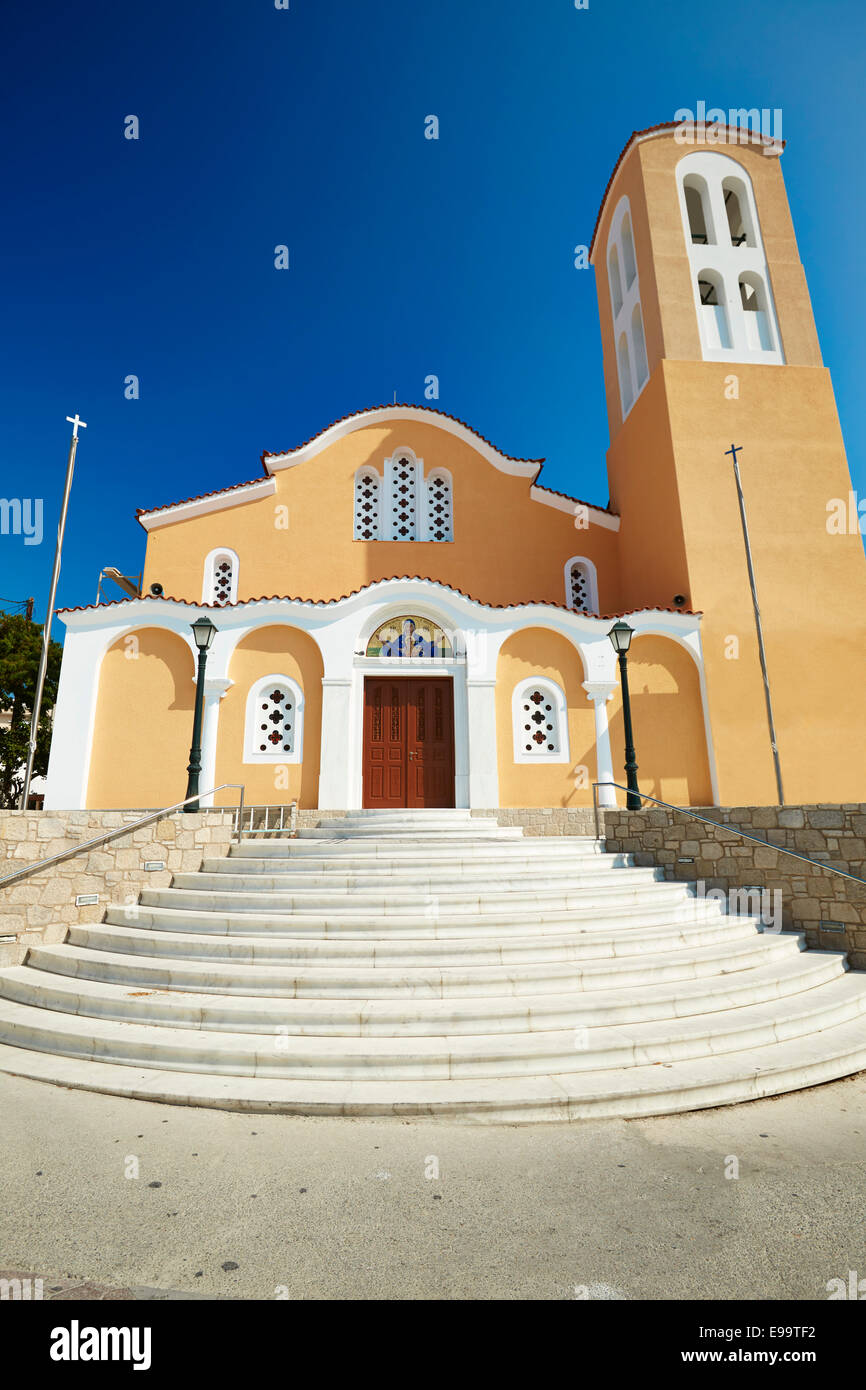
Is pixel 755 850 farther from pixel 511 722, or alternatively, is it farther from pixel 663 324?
pixel 663 324

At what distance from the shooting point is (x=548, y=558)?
15.9 meters

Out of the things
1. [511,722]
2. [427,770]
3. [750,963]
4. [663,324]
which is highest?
[663,324]

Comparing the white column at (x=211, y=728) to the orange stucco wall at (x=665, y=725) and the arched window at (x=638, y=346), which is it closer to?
the orange stucco wall at (x=665, y=725)

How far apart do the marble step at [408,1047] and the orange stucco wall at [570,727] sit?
24.3 ft

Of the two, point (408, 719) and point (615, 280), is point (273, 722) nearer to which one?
point (408, 719)

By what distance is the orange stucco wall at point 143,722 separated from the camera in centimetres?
1202

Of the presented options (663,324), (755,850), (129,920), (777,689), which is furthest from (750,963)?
(663,324)

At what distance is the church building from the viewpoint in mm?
12352

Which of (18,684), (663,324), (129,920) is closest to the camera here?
(129,920)

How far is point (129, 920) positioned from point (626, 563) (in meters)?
13.6

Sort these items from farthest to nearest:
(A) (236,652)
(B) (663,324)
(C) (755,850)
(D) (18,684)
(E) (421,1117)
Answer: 1. (D) (18,684)
2. (B) (663,324)
3. (A) (236,652)
4. (C) (755,850)
5. (E) (421,1117)

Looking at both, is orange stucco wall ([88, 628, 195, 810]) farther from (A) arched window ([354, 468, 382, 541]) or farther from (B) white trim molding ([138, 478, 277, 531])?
(A) arched window ([354, 468, 382, 541])

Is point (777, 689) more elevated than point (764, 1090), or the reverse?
point (777, 689)

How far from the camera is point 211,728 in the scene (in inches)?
482
